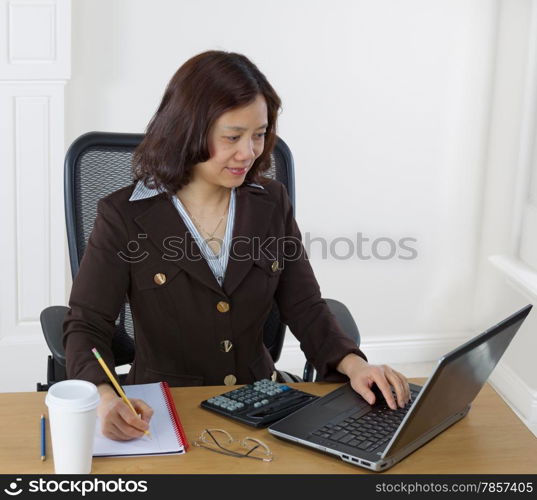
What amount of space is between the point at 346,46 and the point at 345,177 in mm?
490

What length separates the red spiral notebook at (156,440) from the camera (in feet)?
4.57

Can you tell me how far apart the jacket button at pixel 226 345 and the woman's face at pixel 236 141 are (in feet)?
1.10

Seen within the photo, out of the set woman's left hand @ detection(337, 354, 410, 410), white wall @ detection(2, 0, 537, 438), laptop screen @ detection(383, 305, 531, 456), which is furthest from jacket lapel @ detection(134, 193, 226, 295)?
white wall @ detection(2, 0, 537, 438)

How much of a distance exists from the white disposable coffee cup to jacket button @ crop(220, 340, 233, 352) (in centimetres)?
61

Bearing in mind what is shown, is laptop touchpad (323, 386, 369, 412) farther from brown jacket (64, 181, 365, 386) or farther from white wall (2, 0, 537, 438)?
white wall (2, 0, 537, 438)

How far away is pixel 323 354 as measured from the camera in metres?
1.82

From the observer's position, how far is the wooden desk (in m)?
1.36

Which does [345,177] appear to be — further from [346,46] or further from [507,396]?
[507,396]

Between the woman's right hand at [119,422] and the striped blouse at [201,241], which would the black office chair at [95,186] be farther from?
the woman's right hand at [119,422]

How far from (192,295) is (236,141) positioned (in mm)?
332

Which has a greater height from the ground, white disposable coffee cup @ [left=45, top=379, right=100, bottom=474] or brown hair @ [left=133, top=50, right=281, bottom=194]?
brown hair @ [left=133, top=50, right=281, bottom=194]

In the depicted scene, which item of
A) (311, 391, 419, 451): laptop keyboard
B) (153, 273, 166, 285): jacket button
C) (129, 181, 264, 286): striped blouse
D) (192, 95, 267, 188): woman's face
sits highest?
(192, 95, 267, 188): woman's face

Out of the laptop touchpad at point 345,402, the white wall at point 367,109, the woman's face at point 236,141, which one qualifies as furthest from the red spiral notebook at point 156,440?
the white wall at point 367,109
